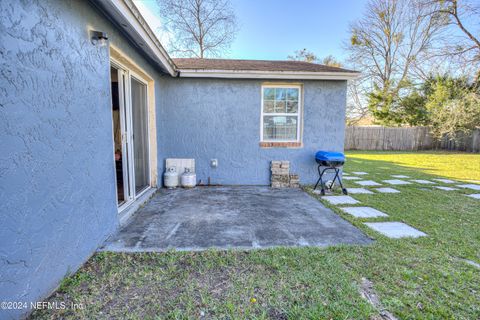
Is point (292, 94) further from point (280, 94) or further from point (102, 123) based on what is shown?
point (102, 123)

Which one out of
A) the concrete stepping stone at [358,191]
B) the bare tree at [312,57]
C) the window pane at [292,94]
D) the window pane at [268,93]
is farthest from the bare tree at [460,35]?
the window pane at [268,93]

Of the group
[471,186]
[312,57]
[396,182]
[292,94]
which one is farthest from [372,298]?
[312,57]

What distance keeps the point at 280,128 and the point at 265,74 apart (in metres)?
1.35

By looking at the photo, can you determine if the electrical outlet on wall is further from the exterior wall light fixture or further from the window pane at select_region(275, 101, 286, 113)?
the exterior wall light fixture

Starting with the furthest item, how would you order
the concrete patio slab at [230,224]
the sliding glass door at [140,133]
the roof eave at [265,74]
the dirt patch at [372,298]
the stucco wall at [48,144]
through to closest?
the roof eave at [265,74] < the sliding glass door at [140,133] < the concrete patio slab at [230,224] < the dirt patch at [372,298] < the stucco wall at [48,144]

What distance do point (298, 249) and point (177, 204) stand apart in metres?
2.47

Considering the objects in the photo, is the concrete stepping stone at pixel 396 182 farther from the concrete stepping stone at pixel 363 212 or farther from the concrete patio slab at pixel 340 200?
the concrete stepping stone at pixel 363 212

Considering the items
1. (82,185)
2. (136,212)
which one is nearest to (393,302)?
(82,185)

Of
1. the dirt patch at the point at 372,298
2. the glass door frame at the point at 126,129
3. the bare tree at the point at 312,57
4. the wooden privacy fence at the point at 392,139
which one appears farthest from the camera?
the bare tree at the point at 312,57

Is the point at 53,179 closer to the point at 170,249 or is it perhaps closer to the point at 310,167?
the point at 170,249

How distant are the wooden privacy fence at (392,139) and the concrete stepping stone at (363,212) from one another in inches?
492

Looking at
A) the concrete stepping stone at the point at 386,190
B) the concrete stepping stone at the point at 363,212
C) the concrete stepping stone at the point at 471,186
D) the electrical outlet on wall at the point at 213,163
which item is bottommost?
the concrete stepping stone at the point at 363,212

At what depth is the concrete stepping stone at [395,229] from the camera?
2.99m

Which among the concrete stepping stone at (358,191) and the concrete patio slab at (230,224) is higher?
the concrete stepping stone at (358,191)
